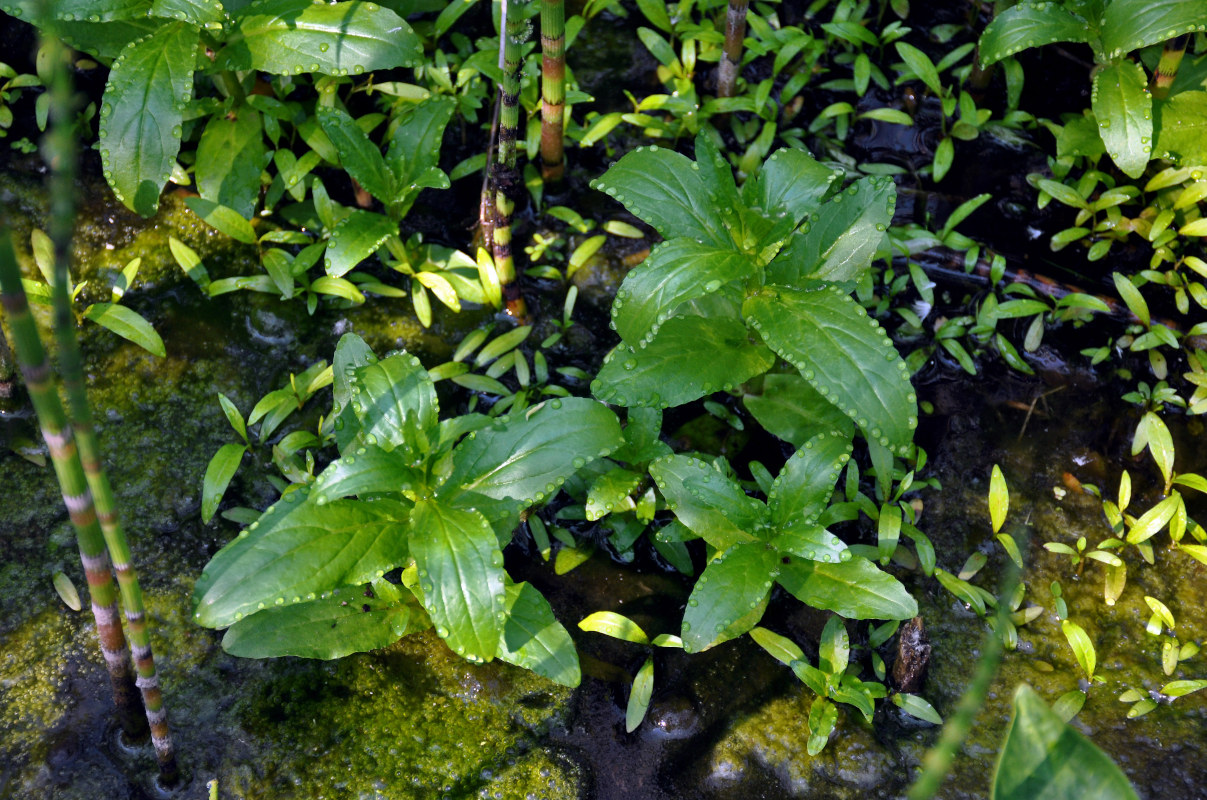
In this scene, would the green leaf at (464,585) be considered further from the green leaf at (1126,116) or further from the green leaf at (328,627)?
the green leaf at (1126,116)

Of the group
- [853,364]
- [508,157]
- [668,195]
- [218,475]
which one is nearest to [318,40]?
[508,157]

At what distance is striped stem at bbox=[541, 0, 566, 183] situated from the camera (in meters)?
3.36

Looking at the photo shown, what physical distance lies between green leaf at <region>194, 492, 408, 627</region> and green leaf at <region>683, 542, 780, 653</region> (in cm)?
89

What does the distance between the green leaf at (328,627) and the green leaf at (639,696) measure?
700 millimetres

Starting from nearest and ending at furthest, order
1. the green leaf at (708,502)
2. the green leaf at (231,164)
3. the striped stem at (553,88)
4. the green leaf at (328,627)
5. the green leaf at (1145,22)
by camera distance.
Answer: the green leaf at (328,627)
the green leaf at (708,502)
the green leaf at (1145,22)
the striped stem at (553,88)
the green leaf at (231,164)

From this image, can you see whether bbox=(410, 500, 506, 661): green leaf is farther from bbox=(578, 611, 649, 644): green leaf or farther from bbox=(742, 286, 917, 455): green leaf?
bbox=(742, 286, 917, 455): green leaf

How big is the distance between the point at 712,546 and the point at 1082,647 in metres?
1.24

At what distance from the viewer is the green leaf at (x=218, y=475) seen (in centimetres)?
311

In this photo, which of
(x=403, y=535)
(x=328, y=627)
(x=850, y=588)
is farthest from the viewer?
(x=850, y=588)

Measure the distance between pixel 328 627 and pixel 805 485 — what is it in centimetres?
156

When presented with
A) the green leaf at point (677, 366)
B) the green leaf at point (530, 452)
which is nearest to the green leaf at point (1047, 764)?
the green leaf at point (530, 452)

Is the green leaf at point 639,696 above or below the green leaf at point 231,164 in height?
below

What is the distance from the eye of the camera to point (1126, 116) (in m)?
3.53

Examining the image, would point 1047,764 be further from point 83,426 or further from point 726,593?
point 83,426
